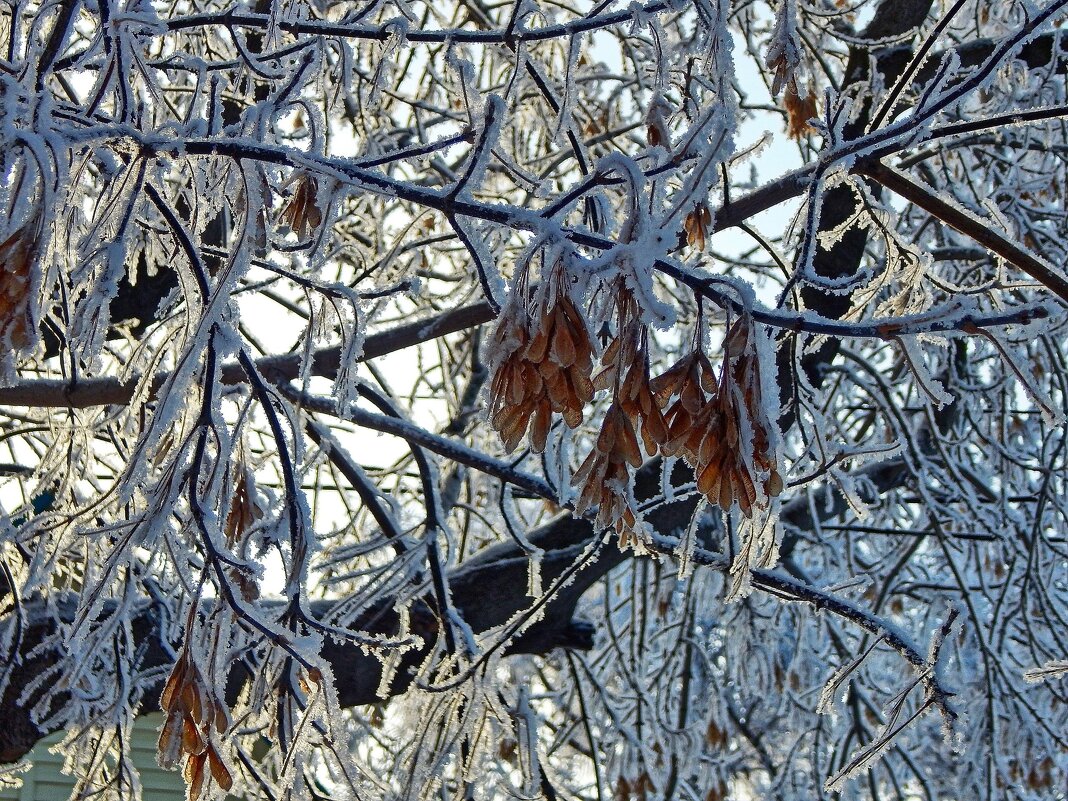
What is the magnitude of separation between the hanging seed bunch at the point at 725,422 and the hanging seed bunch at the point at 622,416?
1.0 inches

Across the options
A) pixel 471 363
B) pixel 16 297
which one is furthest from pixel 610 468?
pixel 471 363

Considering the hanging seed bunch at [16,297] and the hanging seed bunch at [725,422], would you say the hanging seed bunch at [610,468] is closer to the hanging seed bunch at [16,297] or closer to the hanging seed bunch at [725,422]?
the hanging seed bunch at [725,422]

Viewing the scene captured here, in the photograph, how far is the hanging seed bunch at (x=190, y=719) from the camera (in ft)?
4.52

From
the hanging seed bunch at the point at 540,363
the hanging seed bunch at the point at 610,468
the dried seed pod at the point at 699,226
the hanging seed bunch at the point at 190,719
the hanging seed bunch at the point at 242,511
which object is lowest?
the hanging seed bunch at the point at 190,719

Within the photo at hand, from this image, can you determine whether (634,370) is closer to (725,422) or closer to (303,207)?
(725,422)

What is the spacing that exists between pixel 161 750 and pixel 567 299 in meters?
0.76

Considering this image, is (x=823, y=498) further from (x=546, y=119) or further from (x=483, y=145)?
(x=483, y=145)

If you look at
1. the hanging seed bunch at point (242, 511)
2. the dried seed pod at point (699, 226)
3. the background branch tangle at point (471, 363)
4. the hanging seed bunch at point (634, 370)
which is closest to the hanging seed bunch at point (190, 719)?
the background branch tangle at point (471, 363)

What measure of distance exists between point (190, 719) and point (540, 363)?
655 millimetres

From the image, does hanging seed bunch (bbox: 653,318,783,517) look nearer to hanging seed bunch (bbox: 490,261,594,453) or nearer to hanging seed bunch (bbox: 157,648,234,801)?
hanging seed bunch (bbox: 490,261,594,453)

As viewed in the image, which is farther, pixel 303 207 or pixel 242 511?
pixel 242 511

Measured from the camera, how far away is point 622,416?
3.82 feet

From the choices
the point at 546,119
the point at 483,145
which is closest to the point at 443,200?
the point at 483,145

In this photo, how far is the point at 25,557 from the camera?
266 cm
